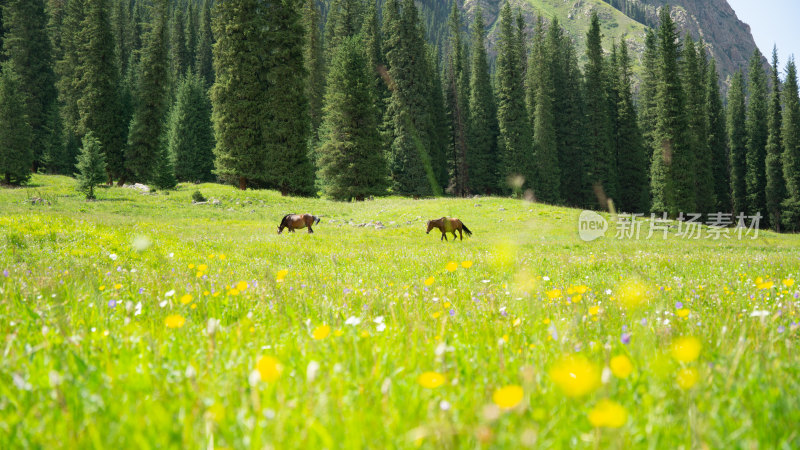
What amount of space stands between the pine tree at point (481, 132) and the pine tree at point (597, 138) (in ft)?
38.7

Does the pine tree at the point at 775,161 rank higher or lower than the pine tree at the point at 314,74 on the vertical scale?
lower

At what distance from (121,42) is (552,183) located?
70.8m

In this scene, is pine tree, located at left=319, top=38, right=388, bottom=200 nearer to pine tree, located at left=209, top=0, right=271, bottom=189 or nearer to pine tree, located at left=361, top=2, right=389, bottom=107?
pine tree, located at left=209, top=0, right=271, bottom=189

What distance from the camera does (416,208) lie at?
31.2 m

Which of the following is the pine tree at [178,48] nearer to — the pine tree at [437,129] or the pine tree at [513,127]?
the pine tree at [437,129]

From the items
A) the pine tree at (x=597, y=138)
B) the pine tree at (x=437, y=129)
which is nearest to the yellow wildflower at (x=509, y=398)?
the pine tree at (x=437, y=129)

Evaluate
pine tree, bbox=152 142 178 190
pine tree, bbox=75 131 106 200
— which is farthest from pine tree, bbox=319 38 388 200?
pine tree, bbox=75 131 106 200

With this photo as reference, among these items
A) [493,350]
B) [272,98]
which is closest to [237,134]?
[272,98]

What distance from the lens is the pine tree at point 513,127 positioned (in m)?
55.7

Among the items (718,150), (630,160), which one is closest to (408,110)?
(630,160)

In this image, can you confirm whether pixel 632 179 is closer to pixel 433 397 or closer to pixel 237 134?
pixel 237 134

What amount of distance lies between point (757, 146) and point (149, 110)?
77.7 m

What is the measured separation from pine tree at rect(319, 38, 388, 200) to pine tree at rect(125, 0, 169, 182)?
18486 millimetres

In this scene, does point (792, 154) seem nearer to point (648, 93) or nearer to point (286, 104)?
point (648, 93)
